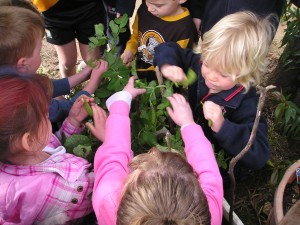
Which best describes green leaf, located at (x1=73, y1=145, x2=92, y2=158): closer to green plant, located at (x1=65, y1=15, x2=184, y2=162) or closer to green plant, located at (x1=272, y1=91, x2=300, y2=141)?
green plant, located at (x1=65, y1=15, x2=184, y2=162)

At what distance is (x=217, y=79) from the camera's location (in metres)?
1.50

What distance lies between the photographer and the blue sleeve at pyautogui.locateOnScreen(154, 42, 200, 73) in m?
1.70

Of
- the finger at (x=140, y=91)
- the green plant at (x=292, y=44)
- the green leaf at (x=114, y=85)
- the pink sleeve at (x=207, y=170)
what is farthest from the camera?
the green plant at (x=292, y=44)

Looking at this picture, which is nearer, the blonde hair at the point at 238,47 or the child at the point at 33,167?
the child at the point at 33,167

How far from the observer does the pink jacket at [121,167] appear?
3.56ft

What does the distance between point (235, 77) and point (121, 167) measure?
0.63 meters

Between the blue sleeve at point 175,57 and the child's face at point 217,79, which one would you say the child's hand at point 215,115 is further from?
the blue sleeve at point 175,57

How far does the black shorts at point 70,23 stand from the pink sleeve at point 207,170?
1.39 m

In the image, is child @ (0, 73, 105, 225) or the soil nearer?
child @ (0, 73, 105, 225)

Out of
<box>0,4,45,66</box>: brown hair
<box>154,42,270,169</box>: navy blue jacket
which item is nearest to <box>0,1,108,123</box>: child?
<box>0,4,45,66</box>: brown hair

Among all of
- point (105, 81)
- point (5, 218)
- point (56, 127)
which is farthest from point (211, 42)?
point (5, 218)

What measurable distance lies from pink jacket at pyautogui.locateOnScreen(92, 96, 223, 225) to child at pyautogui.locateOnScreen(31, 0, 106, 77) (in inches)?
Result: 40.1

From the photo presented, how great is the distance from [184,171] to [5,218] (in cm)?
66

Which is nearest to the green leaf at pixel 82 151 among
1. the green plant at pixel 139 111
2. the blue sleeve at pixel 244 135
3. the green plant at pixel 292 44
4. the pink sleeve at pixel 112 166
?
the green plant at pixel 139 111
